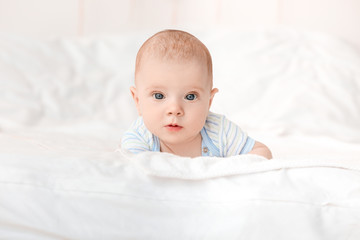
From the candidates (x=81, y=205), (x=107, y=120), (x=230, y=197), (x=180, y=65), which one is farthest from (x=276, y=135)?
(x=81, y=205)

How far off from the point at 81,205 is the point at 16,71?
1056mm

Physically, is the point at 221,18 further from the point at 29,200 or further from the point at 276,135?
the point at 29,200

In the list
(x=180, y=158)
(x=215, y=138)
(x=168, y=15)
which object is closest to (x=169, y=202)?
(x=180, y=158)

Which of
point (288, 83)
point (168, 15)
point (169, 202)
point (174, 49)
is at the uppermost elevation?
point (168, 15)

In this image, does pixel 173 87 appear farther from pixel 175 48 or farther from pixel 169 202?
pixel 169 202

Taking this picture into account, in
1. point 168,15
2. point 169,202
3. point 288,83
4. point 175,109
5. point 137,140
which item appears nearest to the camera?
point 169,202

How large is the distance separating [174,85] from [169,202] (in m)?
0.28

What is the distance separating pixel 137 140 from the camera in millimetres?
1091

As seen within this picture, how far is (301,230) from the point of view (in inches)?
30.3

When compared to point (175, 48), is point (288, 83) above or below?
above

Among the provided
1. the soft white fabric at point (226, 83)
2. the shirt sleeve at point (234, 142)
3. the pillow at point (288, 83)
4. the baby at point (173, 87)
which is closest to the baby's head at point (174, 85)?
the baby at point (173, 87)

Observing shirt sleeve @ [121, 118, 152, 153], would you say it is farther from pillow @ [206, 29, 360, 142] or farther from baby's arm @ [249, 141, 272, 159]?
pillow @ [206, 29, 360, 142]

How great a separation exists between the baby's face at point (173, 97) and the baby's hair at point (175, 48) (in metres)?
0.01

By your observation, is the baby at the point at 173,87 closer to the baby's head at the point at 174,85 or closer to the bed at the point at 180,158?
the baby's head at the point at 174,85
